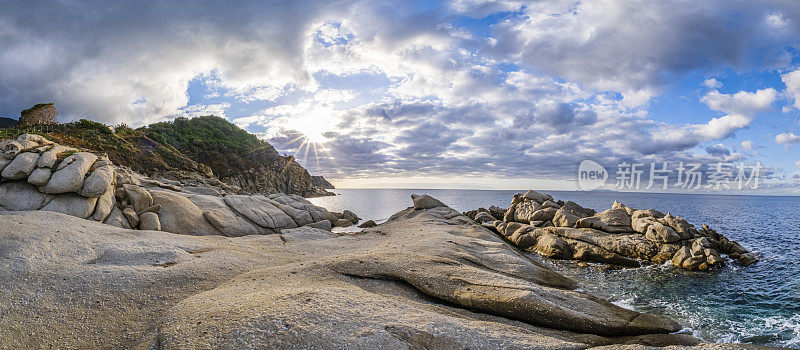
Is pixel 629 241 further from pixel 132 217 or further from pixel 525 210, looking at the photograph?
pixel 132 217

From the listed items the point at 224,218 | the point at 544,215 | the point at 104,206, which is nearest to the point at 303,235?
the point at 224,218

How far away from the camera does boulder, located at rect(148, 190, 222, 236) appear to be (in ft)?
79.8

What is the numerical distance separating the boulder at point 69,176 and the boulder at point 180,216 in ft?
13.7

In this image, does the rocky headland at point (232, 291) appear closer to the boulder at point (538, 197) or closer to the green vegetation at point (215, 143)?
the boulder at point (538, 197)

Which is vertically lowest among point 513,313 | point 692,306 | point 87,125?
point 692,306

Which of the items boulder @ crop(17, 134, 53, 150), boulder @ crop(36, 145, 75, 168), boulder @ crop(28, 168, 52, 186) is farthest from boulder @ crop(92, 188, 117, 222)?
boulder @ crop(17, 134, 53, 150)

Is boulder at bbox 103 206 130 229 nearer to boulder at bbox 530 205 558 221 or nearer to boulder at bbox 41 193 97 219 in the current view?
boulder at bbox 41 193 97 219

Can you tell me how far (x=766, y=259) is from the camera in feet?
100

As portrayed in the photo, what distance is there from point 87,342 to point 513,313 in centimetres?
1236

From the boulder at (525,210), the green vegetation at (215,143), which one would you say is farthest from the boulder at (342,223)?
the green vegetation at (215,143)

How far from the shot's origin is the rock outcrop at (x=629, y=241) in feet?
89.5

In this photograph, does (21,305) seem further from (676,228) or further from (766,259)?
(766,259)

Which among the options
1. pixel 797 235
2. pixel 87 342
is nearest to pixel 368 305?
pixel 87 342

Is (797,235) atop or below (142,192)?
below
